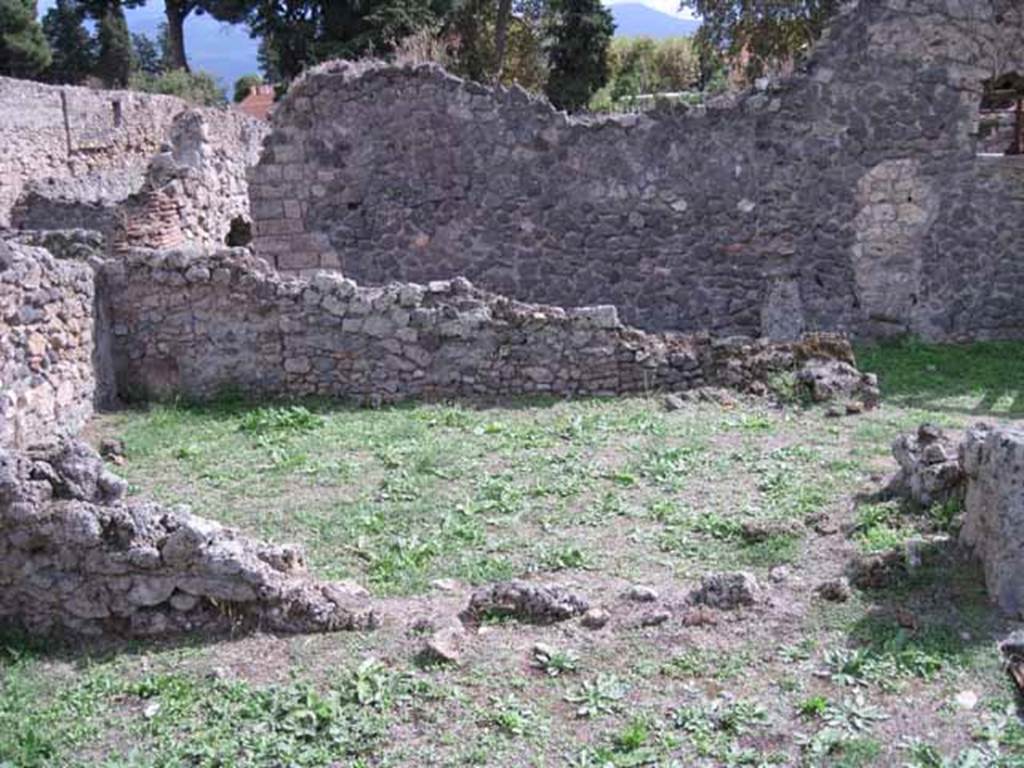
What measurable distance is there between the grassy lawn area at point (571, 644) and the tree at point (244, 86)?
37537 mm

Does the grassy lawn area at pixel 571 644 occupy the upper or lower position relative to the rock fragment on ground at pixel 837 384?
lower

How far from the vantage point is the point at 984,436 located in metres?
5.43

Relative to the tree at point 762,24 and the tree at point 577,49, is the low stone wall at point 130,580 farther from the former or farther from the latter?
the tree at point 577,49

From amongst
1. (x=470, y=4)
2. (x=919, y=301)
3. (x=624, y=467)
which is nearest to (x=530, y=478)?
(x=624, y=467)

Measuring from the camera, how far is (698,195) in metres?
11.9

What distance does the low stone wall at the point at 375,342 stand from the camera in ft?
31.3

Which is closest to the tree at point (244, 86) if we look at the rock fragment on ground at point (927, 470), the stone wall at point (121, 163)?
the stone wall at point (121, 163)

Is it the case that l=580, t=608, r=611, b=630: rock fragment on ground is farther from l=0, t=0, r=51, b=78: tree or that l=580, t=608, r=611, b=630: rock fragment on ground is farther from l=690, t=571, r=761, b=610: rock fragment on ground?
l=0, t=0, r=51, b=78: tree

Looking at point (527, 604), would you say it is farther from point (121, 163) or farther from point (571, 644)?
point (121, 163)

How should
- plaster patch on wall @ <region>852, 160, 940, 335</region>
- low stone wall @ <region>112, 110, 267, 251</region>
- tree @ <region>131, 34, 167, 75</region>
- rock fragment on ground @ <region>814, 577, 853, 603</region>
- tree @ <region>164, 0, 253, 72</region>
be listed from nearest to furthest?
rock fragment on ground @ <region>814, 577, 853, 603</region> < plaster patch on wall @ <region>852, 160, 940, 335</region> < low stone wall @ <region>112, 110, 267, 251</region> < tree @ <region>164, 0, 253, 72</region> < tree @ <region>131, 34, 167, 75</region>

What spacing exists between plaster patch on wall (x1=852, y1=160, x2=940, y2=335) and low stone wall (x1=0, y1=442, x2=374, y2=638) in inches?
332

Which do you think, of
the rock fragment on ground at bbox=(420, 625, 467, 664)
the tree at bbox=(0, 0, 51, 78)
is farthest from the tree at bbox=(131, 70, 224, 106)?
the rock fragment on ground at bbox=(420, 625, 467, 664)

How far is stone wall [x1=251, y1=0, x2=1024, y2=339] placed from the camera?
11.7 metres

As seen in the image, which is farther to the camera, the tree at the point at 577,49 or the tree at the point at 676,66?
the tree at the point at 676,66
